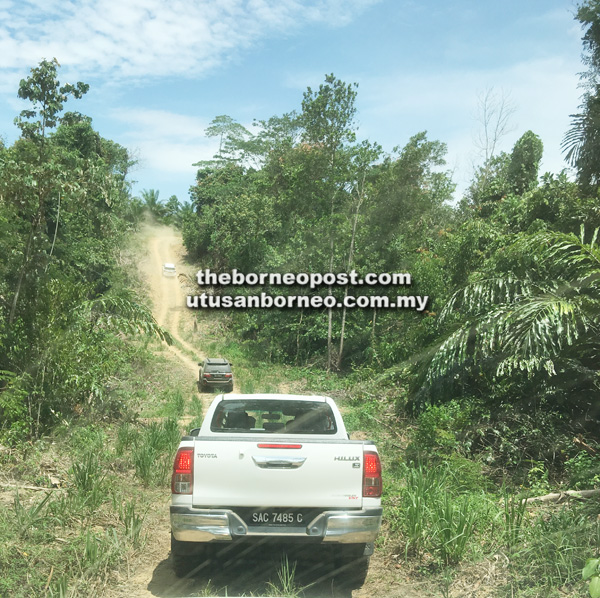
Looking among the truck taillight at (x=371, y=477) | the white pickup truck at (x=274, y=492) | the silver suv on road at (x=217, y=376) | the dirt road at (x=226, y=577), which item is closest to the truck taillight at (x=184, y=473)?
the white pickup truck at (x=274, y=492)

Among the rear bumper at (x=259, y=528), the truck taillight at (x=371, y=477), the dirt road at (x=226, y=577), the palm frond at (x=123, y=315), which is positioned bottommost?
the dirt road at (x=226, y=577)

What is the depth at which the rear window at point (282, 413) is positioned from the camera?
614cm

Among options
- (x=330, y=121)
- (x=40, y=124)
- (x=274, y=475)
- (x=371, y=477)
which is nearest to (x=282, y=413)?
(x=274, y=475)

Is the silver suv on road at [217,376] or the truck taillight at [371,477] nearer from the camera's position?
the truck taillight at [371,477]

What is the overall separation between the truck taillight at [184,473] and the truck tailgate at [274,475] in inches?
1.6

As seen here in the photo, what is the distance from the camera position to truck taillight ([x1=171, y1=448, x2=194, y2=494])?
484 centimetres

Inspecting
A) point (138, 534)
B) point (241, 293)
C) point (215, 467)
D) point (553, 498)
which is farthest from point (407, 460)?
point (241, 293)

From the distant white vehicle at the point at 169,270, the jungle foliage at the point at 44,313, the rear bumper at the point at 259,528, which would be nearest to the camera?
the rear bumper at the point at 259,528

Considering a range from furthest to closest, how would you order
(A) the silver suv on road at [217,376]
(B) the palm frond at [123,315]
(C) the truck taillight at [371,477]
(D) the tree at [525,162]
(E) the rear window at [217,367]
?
1. (D) the tree at [525,162]
2. (E) the rear window at [217,367]
3. (A) the silver suv on road at [217,376]
4. (B) the palm frond at [123,315]
5. (C) the truck taillight at [371,477]

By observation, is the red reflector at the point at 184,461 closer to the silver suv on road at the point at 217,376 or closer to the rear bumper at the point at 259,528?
the rear bumper at the point at 259,528

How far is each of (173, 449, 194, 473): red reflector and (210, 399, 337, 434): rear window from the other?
116 centimetres

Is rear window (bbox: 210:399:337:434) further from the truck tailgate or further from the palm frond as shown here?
the palm frond

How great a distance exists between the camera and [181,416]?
15273 mm

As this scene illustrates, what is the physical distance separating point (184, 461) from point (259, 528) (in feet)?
2.56
